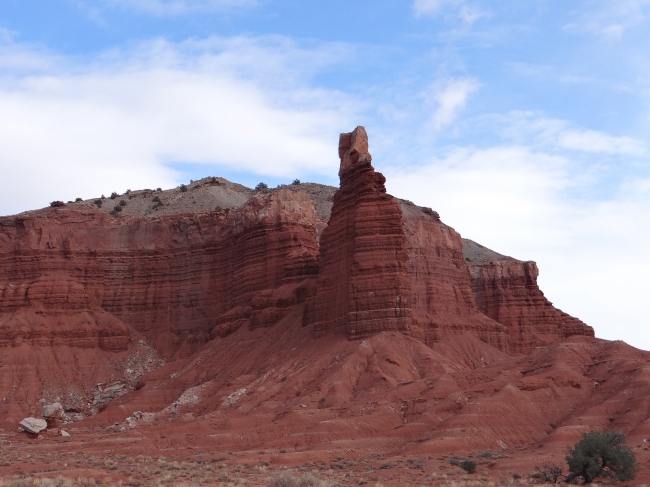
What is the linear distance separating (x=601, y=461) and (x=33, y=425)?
1569 inches

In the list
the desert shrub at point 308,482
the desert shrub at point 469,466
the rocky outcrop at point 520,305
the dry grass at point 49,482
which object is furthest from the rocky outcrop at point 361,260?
the rocky outcrop at point 520,305

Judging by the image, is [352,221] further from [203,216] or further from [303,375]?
[203,216]

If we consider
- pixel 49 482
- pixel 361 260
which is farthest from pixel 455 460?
pixel 361 260

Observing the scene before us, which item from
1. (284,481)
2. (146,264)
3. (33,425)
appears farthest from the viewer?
(146,264)

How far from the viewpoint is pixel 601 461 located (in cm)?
3381

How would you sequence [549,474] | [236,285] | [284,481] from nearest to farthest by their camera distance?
[284,481]
[549,474]
[236,285]

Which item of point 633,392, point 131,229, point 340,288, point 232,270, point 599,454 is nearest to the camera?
point 599,454

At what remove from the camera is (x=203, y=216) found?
8381 centimetres

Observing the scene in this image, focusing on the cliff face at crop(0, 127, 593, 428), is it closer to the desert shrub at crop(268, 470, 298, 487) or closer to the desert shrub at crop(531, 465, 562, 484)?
the desert shrub at crop(531, 465, 562, 484)

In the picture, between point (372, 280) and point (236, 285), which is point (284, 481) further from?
point (236, 285)

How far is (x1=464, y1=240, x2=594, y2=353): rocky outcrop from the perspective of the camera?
8712 cm

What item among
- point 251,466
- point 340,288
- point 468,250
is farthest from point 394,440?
point 468,250

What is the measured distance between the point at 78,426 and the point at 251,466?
2949cm

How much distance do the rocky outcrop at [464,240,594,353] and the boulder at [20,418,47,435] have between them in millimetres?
43701
